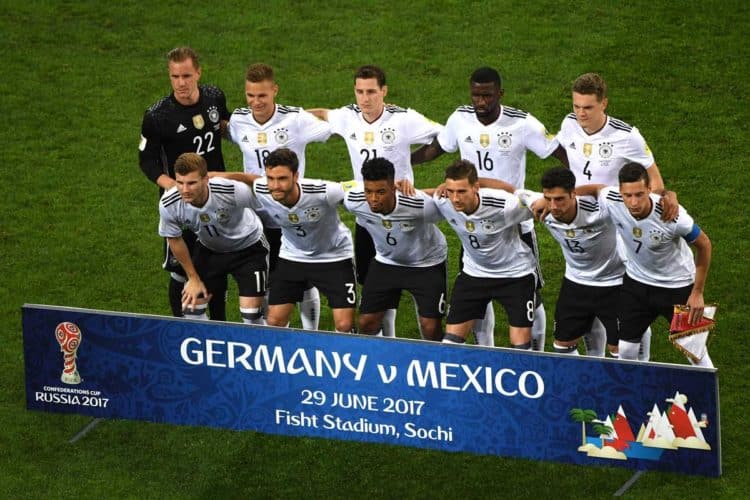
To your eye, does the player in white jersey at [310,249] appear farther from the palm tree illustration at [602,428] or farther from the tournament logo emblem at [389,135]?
the palm tree illustration at [602,428]

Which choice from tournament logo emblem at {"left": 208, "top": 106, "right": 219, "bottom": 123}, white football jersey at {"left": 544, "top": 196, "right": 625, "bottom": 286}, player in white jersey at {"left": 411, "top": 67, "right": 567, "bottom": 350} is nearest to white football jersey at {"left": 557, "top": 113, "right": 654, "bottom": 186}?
player in white jersey at {"left": 411, "top": 67, "right": 567, "bottom": 350}

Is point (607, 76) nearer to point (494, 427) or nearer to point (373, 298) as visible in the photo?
point (373, 298)

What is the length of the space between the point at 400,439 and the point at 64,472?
7.79 feet

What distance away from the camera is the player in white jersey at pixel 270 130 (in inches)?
431

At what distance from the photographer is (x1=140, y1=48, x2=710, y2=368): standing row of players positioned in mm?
10281

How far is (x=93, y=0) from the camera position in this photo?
1755 centimetres

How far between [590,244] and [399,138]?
1.74 m

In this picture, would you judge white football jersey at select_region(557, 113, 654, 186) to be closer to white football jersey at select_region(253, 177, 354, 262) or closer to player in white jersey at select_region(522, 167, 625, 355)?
player in white jersey at select_region(522, 167, 625, 355)

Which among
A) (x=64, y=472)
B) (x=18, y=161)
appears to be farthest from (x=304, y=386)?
(x=18, y=161)

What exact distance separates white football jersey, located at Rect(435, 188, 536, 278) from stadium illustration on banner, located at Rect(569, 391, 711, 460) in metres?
1.58

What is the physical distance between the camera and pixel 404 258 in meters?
10.4

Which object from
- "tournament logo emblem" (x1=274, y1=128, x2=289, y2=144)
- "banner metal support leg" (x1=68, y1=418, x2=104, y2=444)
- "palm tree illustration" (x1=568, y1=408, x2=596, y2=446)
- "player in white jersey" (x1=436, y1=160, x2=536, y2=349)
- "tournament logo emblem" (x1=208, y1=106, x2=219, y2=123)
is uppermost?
"tournament logo emblem" (x1=208, y1=106, x2=219, y2=123)

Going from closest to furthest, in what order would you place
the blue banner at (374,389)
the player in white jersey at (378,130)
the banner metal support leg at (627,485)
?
the blue banner at (374,389) → the banner metal support leg at (627,485) → the player in white jersey at (378,130)

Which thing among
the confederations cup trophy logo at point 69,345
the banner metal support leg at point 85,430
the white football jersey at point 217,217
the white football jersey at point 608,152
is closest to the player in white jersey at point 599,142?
the white football jersey at point 608,152
